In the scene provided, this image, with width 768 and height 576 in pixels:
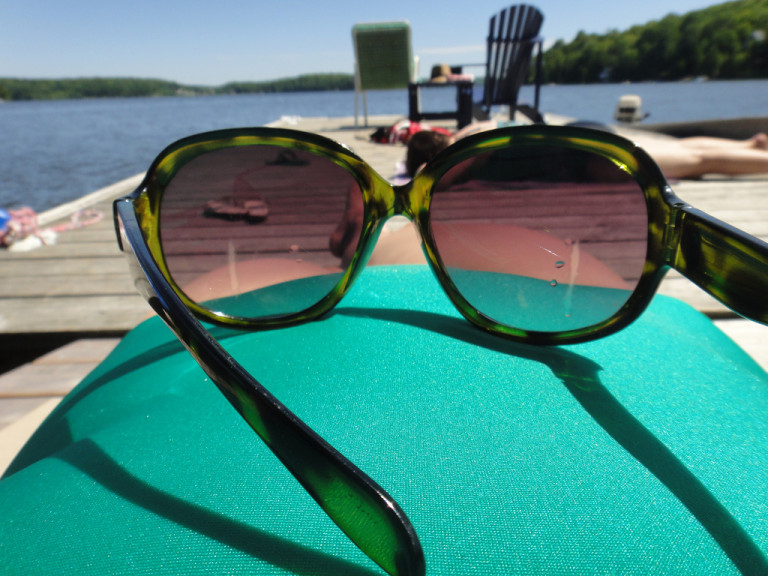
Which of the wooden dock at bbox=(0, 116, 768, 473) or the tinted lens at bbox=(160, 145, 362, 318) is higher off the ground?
the tinted lens at bbox=(160, 145, 362, 318)

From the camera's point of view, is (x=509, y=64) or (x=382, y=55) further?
(x=382, y=55)

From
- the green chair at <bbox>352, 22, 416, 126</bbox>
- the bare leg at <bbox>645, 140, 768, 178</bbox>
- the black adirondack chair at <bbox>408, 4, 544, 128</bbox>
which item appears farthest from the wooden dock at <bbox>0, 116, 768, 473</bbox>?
the green chair at <bbox>352, 22, 416, 126</bbox>

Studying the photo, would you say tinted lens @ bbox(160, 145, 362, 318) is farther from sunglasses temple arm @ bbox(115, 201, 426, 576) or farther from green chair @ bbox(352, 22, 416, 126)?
green chair @ bbox(352, 22, 416, 126)

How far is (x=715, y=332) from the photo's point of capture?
0.67 m

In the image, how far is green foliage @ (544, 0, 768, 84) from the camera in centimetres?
3056

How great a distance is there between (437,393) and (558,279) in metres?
0.28

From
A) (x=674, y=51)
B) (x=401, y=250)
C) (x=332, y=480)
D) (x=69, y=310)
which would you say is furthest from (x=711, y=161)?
(x=674, y=51)

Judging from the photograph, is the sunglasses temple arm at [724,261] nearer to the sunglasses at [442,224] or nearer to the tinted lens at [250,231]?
the sunglasses at [442,224]

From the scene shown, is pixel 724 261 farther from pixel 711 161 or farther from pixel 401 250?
pixel 711 161

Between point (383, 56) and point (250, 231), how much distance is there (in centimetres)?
703

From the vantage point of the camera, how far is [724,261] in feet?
1.41

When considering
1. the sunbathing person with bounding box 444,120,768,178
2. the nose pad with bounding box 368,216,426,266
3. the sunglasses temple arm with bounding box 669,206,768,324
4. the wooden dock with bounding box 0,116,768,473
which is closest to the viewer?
the sunglasses temple arm with bounding box 669,206,768,324

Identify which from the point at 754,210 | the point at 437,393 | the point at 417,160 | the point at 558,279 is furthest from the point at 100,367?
the point at 754,210

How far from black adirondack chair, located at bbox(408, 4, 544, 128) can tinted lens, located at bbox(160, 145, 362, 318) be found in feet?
15.8
